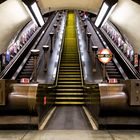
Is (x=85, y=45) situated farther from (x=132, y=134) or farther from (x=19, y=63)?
(x=132, y=134)

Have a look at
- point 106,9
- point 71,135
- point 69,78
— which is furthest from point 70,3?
point 71,135

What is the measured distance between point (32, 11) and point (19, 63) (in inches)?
93.8

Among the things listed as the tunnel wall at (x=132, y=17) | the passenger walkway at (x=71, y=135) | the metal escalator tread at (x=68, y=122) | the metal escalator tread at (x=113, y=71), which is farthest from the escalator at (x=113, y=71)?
the passenger walkway at (x=71, y=135)

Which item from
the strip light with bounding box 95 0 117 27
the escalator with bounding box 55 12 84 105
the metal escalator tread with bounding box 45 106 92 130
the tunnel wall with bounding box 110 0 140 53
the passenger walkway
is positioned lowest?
the metal escalator tread with bounding box 45 106 92 130

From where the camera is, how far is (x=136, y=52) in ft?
53.4

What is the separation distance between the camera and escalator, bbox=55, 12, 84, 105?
1171 cm

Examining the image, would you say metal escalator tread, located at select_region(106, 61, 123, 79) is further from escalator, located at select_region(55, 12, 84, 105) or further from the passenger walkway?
the passenger walkway

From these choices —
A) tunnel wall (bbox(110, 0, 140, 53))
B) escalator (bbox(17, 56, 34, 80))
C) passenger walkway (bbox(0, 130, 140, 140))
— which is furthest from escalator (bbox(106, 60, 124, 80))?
passenger walkway (bbox(0, 130, 140, 140))

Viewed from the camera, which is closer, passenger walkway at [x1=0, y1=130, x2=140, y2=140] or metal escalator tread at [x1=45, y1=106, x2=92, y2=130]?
passenger walkway at [x1=0, y1=130, x2=140, y2=140]

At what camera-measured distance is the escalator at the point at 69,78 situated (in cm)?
1171

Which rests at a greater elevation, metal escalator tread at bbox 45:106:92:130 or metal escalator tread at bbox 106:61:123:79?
metal escalator tread at bbox 106:61:123:79

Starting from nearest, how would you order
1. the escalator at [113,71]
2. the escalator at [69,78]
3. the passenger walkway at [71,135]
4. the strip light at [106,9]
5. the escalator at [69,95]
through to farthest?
the passenger walkway at [71,135] → the escalator at [69,95] → the escalator at [69,78] → the strip light at [106,9] → the escalator at [113,71]

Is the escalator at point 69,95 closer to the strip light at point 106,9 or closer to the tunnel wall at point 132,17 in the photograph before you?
the strip light at point 106,9

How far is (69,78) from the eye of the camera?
1345cm
